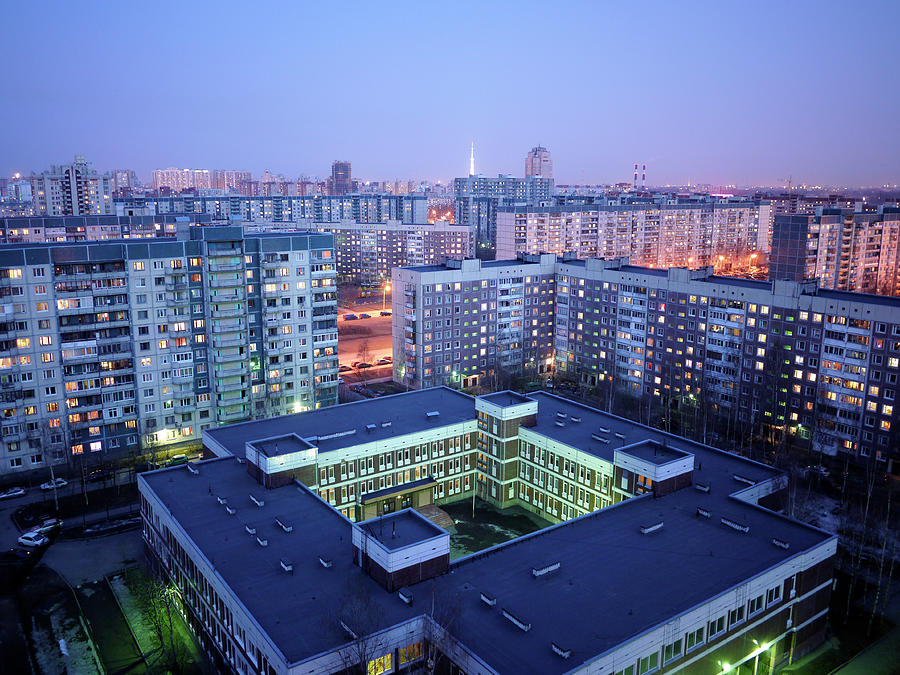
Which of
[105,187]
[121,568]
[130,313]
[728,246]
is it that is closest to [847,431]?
[121,568]

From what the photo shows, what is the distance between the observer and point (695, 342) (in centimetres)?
7681

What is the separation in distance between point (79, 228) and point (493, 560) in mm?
103211

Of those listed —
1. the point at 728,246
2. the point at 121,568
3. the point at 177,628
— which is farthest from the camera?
the point at 728,246

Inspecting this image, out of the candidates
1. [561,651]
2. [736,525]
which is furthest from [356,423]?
[561,651]

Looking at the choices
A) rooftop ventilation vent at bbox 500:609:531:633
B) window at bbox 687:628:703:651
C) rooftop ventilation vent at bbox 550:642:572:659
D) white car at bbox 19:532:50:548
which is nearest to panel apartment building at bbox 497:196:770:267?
white car at bbox 19:532:50:548

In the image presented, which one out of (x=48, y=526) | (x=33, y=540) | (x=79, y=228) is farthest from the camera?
(x=79, y=228)

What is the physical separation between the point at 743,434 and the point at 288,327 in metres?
47.8

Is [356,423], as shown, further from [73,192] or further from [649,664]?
[73,192]

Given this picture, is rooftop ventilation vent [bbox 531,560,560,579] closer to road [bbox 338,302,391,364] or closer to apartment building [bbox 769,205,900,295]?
road [bbox 338,302,391,364]

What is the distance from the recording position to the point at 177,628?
39.7 metres

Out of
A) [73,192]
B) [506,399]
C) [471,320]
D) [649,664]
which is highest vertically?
[73,192]

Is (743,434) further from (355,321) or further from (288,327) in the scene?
(355,321)

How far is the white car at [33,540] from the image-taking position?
4809 centimetres

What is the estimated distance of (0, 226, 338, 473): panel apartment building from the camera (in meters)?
58.2
